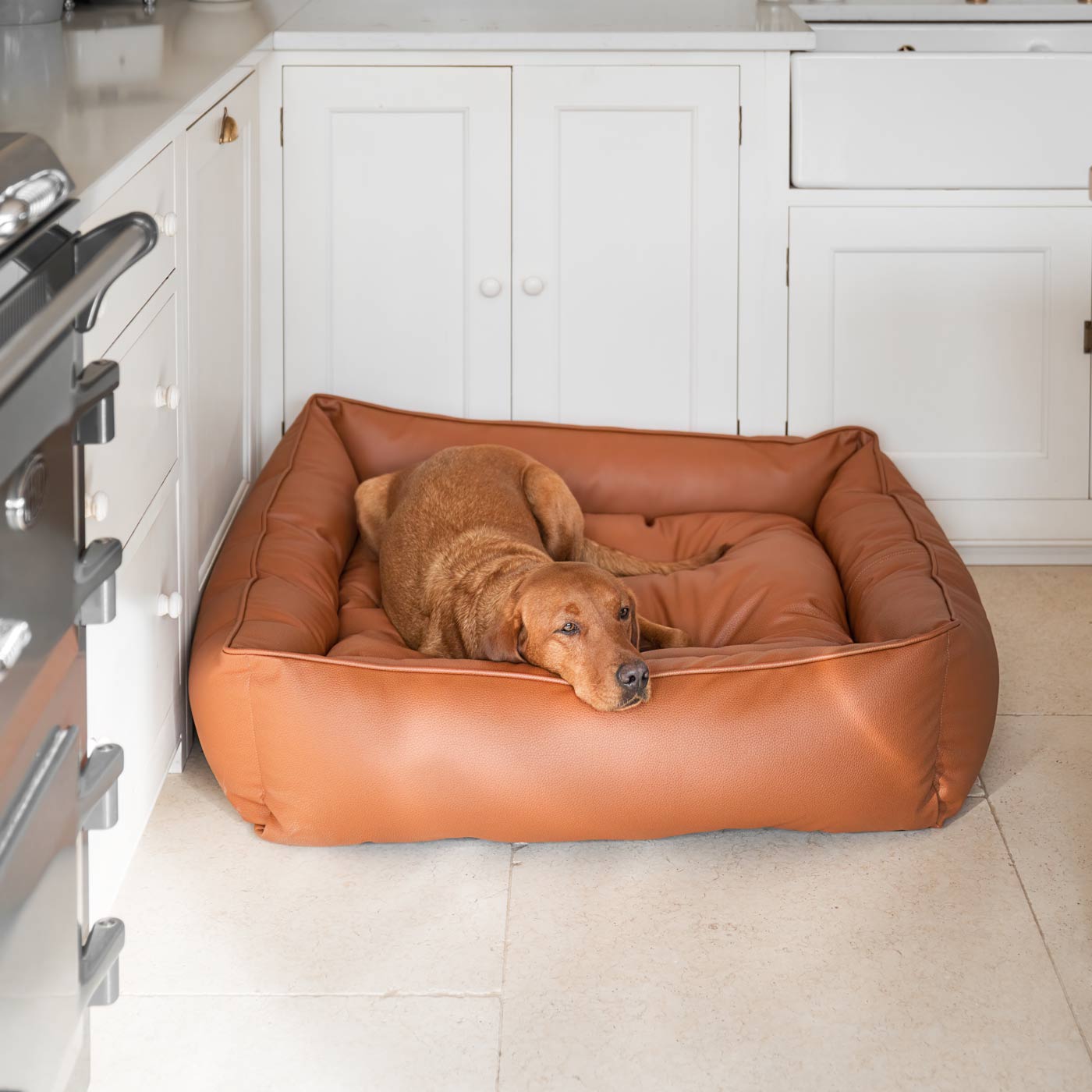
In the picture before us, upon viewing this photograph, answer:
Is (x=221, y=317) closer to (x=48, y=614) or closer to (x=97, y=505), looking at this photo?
(x=97, y=505)

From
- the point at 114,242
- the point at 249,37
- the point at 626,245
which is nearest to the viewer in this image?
the point at 114,242

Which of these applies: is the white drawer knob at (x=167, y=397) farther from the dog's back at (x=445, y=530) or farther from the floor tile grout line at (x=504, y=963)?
the floor tile grout line at (x=504, y=963)

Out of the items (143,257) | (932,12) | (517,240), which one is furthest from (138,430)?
(932,12)

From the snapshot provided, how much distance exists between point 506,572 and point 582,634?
0.29 metres

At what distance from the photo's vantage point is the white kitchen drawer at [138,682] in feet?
5.64

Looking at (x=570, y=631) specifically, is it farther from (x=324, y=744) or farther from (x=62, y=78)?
(x=62, y=78)

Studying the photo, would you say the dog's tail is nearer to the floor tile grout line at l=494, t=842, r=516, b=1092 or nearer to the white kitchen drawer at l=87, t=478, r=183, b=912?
the floor tile grout line at l=494, t=842, r=516, b=1092

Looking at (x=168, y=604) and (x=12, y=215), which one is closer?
(x=12, y=215)

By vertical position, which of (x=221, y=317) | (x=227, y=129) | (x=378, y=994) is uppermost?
(x=227, y=129)

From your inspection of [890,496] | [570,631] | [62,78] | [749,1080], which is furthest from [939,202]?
[749,1080]

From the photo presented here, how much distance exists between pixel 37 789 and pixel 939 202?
8.26ft

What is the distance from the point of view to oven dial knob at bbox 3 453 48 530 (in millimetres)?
857

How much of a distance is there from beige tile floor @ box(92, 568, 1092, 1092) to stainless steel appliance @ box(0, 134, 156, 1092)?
2.12 ft

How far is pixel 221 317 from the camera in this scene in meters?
2.55
